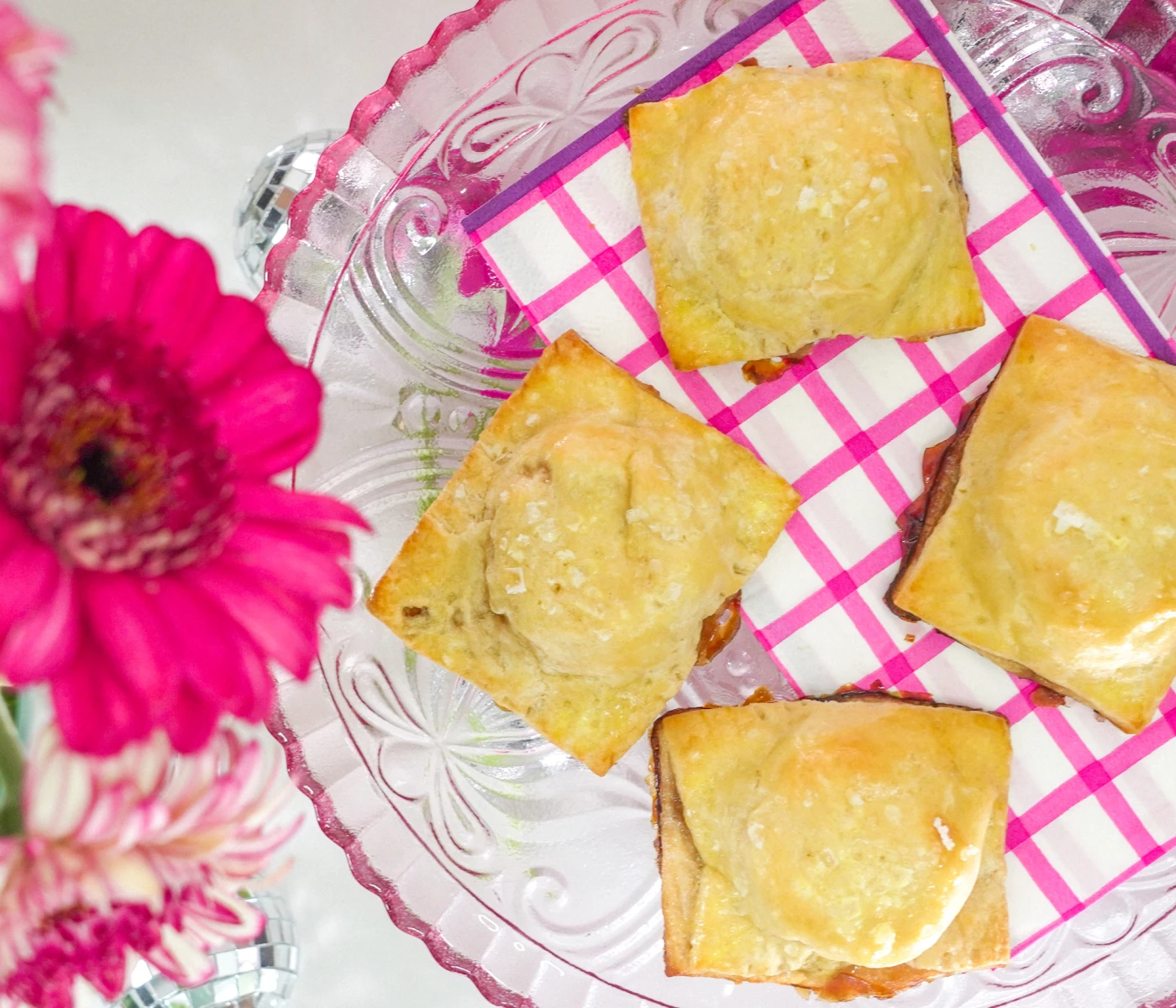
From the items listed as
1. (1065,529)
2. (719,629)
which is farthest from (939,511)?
(719,629)

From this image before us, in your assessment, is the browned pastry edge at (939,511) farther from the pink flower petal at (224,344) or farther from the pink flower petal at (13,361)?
the pink flower petal at (13,361)

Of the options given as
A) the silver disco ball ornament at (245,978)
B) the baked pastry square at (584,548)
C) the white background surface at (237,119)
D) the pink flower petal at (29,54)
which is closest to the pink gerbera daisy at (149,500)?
the pink flower petal at (29,54)

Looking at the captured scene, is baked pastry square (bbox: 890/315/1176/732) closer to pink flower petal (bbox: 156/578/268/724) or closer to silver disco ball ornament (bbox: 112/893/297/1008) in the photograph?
pink flower petal (bbox: 156/578/268/724)

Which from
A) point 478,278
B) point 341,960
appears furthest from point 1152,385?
point 341,960

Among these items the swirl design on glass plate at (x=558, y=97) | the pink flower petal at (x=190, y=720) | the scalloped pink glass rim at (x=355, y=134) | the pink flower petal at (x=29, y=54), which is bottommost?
the pink flower petal at (x=190, y=720)

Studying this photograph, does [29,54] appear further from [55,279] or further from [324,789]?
[324,789]

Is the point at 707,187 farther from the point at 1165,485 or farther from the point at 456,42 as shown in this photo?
the point at 1165,485

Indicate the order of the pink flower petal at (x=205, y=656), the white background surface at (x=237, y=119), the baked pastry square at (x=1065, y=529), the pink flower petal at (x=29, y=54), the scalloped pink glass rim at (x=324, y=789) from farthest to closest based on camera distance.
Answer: the white background surface at (x=237, y=119), the scalloped pink glass rim at (x=324, y=789), the baked pastry square at (x=1065, y=529), the pink flower petal at (x=205, y=656), the pink flower petal at (x=29, y=54)
